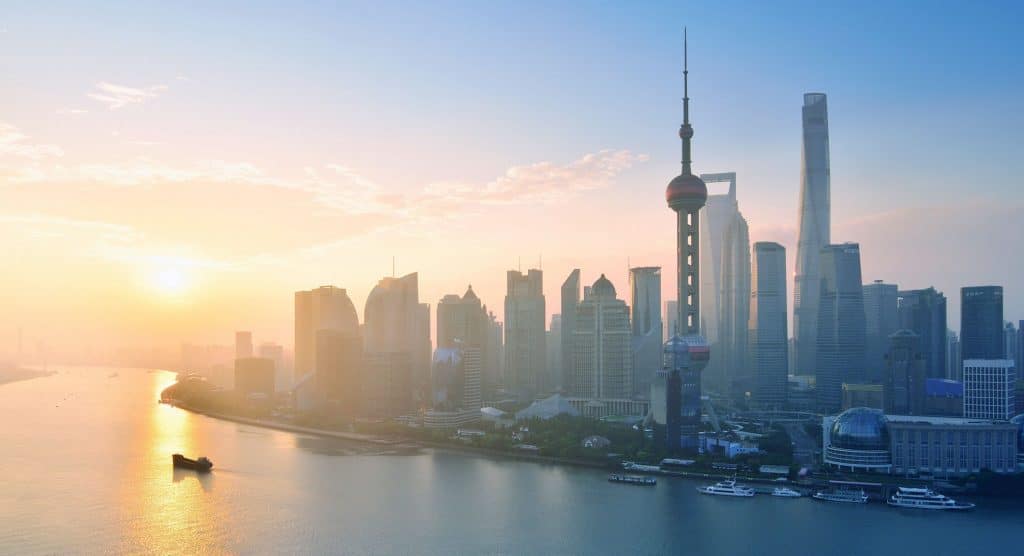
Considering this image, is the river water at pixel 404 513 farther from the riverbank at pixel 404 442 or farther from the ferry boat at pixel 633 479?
the riverbank at pixel 404 442

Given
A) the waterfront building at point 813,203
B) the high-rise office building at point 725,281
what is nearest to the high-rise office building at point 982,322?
the waterfront building at point 813,203

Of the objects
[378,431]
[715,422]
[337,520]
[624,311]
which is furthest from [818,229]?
[337,520]

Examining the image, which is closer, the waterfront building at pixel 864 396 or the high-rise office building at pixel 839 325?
the waterfront building at pixel 864 396

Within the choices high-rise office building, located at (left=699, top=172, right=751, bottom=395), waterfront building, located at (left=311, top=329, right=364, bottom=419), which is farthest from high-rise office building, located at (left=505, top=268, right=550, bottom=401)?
high-rise office building, located at (left=699, top=172, right=751, bottom=395)

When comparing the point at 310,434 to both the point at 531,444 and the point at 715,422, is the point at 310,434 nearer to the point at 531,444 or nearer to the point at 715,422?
the point at 531,444

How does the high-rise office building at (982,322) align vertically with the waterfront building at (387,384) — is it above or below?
above

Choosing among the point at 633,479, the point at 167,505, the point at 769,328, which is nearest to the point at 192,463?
the point at 167,505

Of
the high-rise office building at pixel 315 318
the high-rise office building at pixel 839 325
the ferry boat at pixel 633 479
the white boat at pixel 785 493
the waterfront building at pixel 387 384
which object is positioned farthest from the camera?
the high-rise office building at pixel 315 318
